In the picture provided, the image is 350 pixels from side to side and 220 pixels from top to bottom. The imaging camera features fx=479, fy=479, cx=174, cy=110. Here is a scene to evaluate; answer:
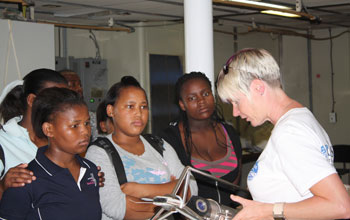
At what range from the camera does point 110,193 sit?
82.0 inches

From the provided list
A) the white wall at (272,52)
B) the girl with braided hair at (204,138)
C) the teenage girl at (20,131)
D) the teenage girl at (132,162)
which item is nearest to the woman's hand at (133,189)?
the teenage girl at (132,162)

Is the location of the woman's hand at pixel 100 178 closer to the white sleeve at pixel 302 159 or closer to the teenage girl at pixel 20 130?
the teenage girl at pixel 20 130

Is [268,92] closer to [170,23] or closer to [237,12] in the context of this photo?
[237,12]

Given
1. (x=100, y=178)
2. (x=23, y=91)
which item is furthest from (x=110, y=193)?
(x=23, y=91)

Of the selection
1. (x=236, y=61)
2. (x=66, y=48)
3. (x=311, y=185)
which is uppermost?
(x=66, y=48)

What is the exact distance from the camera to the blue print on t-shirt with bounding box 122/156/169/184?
2176 millimetres

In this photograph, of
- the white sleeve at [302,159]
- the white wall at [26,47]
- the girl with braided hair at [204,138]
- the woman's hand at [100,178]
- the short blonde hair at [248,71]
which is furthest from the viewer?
the white wall at [26,47]

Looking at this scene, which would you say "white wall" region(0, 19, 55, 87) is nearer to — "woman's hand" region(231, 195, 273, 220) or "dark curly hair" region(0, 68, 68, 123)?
"dark curly hair" region(0, 68, 68, 123)

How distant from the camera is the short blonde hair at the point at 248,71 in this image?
1597 mm

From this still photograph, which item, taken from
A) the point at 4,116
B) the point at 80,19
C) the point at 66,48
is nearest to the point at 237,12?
the point at 80,19

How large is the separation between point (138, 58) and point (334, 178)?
5.13m

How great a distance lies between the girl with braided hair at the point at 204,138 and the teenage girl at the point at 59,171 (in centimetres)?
72

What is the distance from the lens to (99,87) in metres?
6.36

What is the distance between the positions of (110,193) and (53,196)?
0.88 ft
